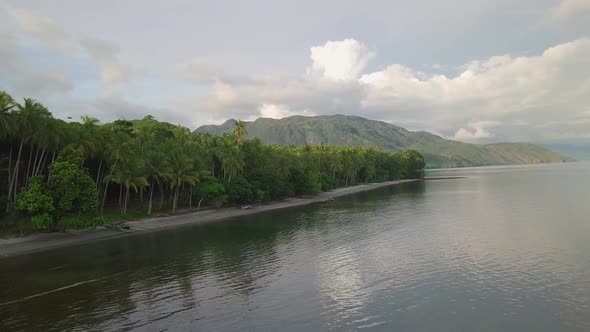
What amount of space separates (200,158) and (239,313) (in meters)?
69.2

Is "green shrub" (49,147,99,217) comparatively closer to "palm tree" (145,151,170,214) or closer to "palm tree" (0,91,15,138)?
"palm tree" (0,91,15,138)

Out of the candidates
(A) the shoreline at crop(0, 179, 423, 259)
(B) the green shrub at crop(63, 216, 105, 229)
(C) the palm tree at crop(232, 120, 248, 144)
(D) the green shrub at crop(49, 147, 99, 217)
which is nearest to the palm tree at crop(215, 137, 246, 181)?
(A) the shoreline at crop(0, 179, 423, 259)

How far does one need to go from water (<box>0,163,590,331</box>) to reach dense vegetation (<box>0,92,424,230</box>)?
31.1 feet

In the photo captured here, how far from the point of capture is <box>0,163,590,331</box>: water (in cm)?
2730

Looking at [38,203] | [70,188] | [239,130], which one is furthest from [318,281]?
[239,130]

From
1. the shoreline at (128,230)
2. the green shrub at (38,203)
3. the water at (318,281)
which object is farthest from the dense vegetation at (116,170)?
the water at (318,281)

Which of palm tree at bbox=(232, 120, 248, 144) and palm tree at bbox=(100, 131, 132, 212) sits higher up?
palm tree at bbox=(232, 120, 248, 144)

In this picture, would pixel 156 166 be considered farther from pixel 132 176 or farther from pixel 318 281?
pixel 318 281

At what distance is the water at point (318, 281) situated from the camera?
2730 cm

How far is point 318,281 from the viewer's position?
36250mm

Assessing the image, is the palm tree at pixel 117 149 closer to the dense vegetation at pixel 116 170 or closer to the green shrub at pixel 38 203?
the dense vegetation at pixel 116 170

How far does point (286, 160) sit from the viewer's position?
130m

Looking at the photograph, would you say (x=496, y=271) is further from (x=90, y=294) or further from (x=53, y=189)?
(x=53, y=189)

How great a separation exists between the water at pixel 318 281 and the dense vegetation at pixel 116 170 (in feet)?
31.1
